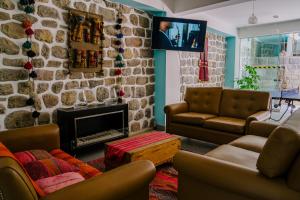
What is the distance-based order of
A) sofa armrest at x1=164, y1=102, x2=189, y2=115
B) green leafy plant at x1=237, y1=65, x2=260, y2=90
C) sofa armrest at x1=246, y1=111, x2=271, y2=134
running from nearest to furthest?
1. sofa armrest at x1=246, y1=111, x2=271, y2=134
2. sofa armrest at x1=164, y1=102, x2=189, y2=115
3. green leafy plant at x1=237, y1=65, x2=260, y2=90

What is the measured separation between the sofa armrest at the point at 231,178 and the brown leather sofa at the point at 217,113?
1680 millimetres

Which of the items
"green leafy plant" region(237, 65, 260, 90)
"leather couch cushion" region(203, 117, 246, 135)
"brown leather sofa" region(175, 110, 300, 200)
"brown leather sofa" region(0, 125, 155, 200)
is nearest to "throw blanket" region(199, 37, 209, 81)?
"green leafy plant" region(237, 65, 260, 90)

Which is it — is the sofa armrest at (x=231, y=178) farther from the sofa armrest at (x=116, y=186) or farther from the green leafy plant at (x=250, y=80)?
the green leafy plant at (x=250, y=80)

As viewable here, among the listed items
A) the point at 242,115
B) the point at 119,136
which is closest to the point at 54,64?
the point at 119,136

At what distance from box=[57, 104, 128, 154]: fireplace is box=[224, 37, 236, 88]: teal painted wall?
475 centimetres

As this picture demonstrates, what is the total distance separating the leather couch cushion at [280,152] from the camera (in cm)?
128

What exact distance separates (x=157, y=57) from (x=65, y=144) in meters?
2.47

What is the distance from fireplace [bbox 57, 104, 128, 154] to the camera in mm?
2945

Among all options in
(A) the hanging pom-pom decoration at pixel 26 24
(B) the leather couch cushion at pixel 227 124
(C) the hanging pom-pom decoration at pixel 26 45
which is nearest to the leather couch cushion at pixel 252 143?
(B) the leather couch cushion at pixel 227 124

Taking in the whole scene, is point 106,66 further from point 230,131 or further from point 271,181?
point 271,181

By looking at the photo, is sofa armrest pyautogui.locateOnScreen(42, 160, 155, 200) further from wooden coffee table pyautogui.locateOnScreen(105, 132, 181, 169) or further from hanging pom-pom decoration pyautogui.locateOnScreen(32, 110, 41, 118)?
hanging pom-pom decoration pyautogui.locateOnScreen(32, 110, 41, 118)

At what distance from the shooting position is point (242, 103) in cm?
359

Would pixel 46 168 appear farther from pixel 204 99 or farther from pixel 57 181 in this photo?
pixel 204 99

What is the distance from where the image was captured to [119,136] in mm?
3604
